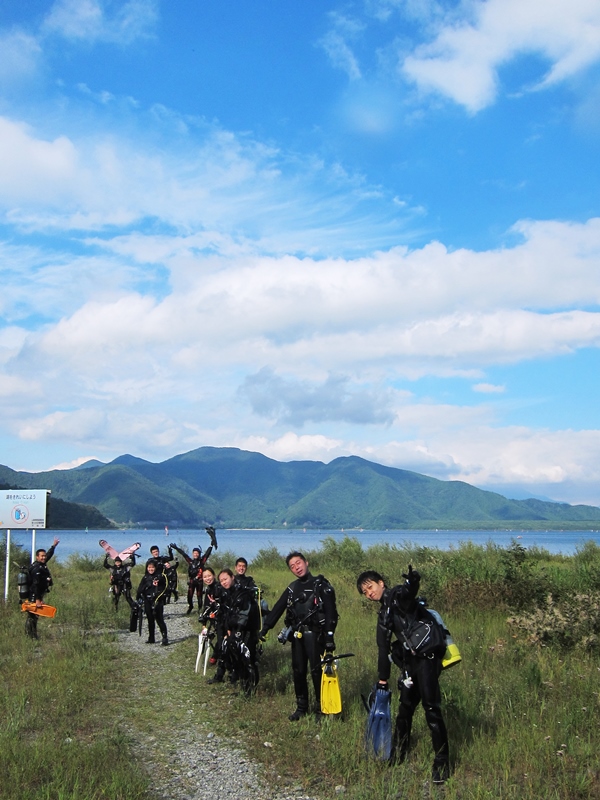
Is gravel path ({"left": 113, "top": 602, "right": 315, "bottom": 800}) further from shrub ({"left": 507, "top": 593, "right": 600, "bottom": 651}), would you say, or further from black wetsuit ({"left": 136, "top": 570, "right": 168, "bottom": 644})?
shrub ({"left": 507, "top": 593, "right": 600, "bottom": 651})

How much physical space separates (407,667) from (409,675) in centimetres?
7

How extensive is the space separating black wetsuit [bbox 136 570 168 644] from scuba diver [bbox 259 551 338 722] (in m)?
6.32

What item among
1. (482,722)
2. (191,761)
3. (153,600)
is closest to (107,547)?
(153,600)

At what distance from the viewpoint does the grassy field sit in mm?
5973

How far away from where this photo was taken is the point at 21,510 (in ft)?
64.8

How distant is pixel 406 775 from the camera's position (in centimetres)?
625

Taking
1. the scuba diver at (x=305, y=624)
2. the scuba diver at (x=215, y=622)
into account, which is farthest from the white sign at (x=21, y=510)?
the scuba diver at (x=305, y=624)

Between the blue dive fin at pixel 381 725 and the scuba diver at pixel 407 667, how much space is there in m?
0.09

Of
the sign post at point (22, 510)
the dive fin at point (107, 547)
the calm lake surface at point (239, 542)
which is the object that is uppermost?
the sign post at point (22, 510)

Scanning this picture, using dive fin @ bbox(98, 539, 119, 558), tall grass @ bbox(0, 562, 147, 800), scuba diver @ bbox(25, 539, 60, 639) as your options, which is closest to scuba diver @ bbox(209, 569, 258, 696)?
tall grass @ bbox(0, 562, 147, 800)

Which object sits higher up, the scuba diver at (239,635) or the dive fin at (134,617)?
the scuba diver at (239,635)

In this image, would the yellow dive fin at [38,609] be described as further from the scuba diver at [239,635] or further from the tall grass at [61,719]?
the scuba diver at [239,635]

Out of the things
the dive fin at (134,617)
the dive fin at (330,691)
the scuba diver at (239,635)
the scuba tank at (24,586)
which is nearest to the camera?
the dive fin at (330,691)

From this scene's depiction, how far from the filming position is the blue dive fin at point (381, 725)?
648 cm
